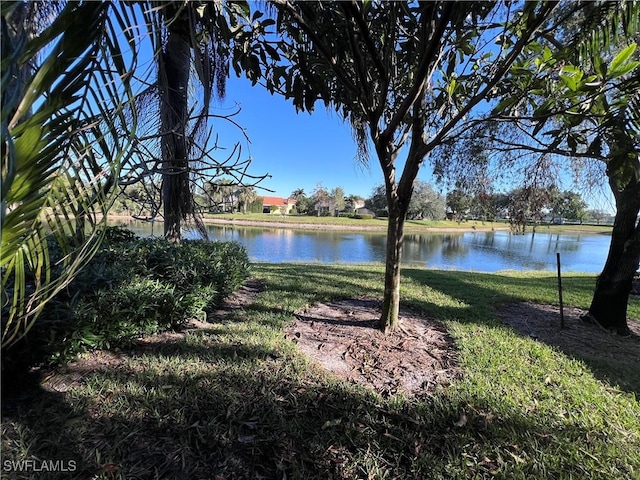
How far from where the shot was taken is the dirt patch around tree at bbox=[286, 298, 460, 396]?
240cm

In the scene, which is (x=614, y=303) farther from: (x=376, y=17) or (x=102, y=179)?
(x=102, y=179)

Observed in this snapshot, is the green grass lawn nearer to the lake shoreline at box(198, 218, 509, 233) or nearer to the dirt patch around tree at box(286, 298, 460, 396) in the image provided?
the dirt patch around tree at box(286, 298, 460, 396)

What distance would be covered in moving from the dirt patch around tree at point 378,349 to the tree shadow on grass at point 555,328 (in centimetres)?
88

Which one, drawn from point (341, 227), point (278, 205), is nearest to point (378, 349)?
point (341, 227)

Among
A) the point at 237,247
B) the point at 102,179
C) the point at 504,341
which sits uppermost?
the point at 102,179

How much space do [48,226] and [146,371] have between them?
1.71 meters

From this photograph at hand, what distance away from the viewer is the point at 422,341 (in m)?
3.12

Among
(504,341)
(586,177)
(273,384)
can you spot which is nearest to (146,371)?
(273,384)

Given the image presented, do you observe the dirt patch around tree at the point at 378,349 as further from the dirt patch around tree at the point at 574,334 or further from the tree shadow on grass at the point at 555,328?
the dirt patch around tree at the point at 574,334

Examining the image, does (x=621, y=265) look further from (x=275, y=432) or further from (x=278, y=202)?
(x=278, y=202)

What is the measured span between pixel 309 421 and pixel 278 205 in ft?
228

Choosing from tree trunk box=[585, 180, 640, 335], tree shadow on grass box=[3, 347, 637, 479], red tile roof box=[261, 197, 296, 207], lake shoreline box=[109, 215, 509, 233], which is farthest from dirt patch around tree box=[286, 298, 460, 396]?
red tile roof box=[261, 197, 296, 207]

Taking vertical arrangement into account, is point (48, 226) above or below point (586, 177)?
below

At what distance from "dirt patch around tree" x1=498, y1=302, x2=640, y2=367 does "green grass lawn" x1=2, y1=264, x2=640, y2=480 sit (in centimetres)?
43
